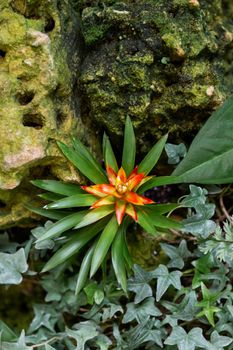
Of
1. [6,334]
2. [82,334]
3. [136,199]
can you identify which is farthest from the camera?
[6,334]

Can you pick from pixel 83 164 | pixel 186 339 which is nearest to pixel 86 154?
pixel 83 164

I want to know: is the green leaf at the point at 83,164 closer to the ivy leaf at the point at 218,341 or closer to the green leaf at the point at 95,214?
the green leaf at the point at 95,214

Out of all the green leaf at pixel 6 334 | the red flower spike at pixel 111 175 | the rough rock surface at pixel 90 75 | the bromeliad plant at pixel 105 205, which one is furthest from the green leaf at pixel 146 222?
the green leaf at pixel 6 334

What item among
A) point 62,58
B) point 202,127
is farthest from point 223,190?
point 62,58

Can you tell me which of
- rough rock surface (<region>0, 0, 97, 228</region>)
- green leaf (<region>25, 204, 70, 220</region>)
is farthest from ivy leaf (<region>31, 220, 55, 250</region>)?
rough rock surface (<region>0, 0, 97, 228</region>)

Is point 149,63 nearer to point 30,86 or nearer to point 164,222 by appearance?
point 30,86

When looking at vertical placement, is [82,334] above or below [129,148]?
below
